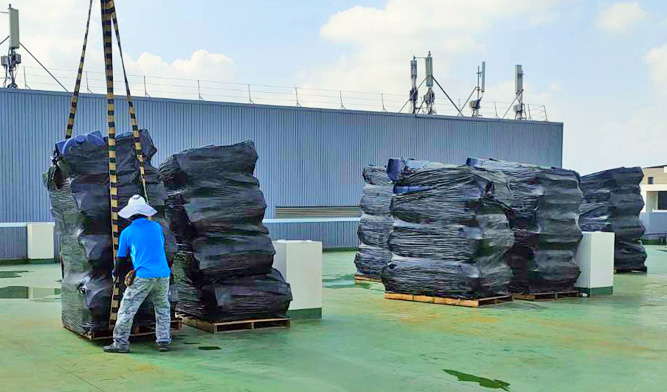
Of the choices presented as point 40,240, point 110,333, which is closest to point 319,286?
point 110,333

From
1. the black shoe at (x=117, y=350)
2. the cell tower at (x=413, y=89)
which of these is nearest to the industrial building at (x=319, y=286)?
the black shoe at (x=117, y=350)

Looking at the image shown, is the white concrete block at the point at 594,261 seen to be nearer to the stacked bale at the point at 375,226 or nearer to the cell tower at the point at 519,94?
the stacked bale at the point at 375,226

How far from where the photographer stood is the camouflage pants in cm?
708

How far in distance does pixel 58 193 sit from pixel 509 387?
513 centimetres

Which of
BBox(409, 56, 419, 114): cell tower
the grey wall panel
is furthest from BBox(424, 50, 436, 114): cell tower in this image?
the grey wall panel

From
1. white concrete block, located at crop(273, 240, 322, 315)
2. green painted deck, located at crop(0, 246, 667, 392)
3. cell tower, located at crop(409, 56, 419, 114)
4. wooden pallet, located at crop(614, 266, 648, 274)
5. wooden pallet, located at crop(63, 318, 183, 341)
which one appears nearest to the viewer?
green painted deck, located at crop(0, 246, 667, 392)

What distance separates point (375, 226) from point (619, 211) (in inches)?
236

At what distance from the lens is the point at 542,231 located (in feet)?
38.3

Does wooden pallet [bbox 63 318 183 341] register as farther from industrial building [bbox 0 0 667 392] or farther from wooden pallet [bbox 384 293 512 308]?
wooden pallet [bbox 384 293 512 308]

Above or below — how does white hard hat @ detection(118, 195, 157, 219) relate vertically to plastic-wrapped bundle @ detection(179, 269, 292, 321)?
above

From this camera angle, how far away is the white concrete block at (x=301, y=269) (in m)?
9.12

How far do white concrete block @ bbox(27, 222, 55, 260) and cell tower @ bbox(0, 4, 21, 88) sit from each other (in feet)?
12.7

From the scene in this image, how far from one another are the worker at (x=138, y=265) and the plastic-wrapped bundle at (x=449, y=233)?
183 inches

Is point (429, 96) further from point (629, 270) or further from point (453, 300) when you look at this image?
point (453, 300)
